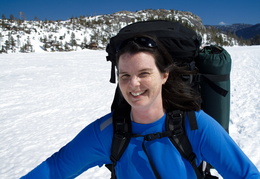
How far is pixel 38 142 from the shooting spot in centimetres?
372

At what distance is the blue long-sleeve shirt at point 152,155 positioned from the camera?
1.08m

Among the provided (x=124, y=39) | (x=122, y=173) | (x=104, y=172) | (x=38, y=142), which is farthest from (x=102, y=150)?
(x=38, y=142)

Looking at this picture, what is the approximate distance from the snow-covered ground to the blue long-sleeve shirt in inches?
60.6

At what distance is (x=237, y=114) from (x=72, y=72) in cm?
793

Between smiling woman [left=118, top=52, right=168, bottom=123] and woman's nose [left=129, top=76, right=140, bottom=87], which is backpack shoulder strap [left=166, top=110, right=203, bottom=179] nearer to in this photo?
smiling woman [left=118, top=52, right=168, bottom=123]

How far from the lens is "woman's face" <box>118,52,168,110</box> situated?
1164mm

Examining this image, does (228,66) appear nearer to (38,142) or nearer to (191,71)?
(191,71)

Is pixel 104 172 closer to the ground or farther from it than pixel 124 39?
closer to the ground

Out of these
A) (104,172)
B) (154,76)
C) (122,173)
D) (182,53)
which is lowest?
(104,172)

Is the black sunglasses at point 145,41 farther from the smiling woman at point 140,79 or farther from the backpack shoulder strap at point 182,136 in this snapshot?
the backpack shoulder strap at point 182,136

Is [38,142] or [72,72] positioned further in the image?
[72,72]

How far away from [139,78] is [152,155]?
43 cm

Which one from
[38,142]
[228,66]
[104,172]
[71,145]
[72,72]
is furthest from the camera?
[72,72]

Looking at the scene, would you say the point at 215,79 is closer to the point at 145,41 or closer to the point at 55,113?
the point at 145,41
